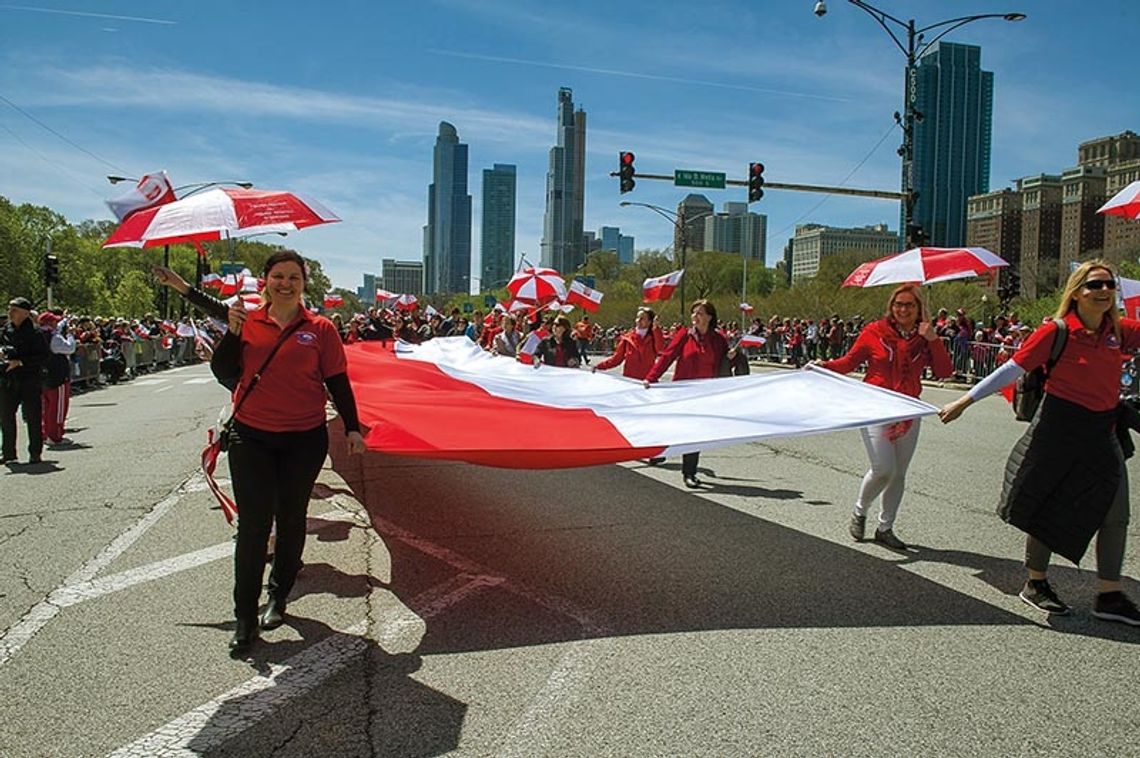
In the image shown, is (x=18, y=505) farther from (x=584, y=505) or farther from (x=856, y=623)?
(x=856, y=623)

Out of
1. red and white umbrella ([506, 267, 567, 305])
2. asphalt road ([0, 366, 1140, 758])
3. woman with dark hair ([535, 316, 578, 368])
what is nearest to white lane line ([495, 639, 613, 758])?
asphalt road ([0, 366, 1140, 758])

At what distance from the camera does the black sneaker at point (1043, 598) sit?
521cm

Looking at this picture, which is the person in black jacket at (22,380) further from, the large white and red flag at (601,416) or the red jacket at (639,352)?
the red jacket at (639,352)

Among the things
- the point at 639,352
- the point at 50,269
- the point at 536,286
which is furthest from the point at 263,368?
the point at 50,269

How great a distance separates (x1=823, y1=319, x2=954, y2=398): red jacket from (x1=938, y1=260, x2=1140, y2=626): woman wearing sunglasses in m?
1.55

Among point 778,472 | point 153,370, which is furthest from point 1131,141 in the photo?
point 778,472

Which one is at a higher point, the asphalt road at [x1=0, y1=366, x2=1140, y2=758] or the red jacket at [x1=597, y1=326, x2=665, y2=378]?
the red jacket at [x1=597, y1=326, x2=665, y2=378]

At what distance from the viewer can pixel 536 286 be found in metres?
25.9

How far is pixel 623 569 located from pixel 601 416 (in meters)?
1.08

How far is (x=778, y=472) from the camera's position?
33.9 ft

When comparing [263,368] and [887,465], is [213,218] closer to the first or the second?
[263,368]

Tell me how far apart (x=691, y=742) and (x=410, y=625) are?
6.21 feet

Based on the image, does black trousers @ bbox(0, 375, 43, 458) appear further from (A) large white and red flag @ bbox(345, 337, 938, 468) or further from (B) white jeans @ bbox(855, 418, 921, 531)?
(B) white jeans @ bbox(855, 418, 921, 531)

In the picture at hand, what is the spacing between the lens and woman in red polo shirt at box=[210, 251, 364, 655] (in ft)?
15.1
